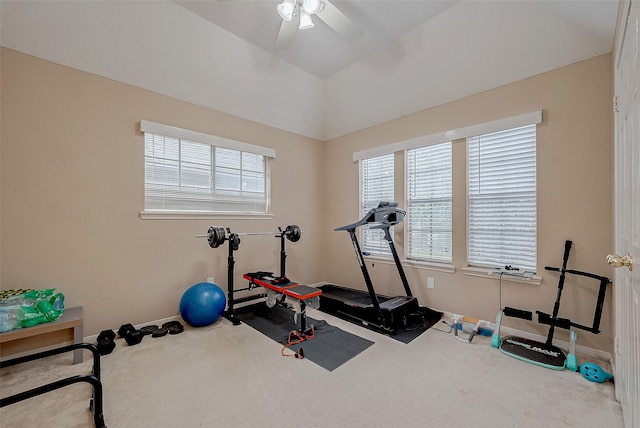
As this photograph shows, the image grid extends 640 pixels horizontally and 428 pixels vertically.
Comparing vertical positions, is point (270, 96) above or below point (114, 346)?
above

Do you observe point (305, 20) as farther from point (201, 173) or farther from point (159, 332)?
point (159, 332)

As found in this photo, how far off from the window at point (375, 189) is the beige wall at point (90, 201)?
2.27m

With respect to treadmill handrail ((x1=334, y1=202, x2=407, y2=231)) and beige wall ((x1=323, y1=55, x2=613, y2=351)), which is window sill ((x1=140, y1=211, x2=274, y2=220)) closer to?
treadmill handrail ((x1=334, y1=202, x2=407, y2=231))

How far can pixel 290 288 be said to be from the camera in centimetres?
334

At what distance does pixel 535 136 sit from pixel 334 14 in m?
2.41

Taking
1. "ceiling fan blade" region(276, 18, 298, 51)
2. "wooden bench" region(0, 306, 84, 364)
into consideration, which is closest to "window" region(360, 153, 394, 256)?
"ceiling fan blade" region(276, 18, 298, 51)

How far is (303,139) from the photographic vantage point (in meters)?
4.93

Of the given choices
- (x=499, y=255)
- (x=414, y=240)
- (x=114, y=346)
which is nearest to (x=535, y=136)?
(x=499, y=255)

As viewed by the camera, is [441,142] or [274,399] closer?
[274,399]

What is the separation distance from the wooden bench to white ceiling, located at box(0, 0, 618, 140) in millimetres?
2510

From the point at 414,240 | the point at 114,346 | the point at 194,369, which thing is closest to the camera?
the point at 194,369

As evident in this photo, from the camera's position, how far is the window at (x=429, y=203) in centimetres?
364

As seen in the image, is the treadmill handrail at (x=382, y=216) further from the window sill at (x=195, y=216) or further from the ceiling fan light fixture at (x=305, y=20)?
the ceiling fan light fixture at (x=305, y=20)

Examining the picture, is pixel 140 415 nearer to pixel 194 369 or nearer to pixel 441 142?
pixel 194 369
